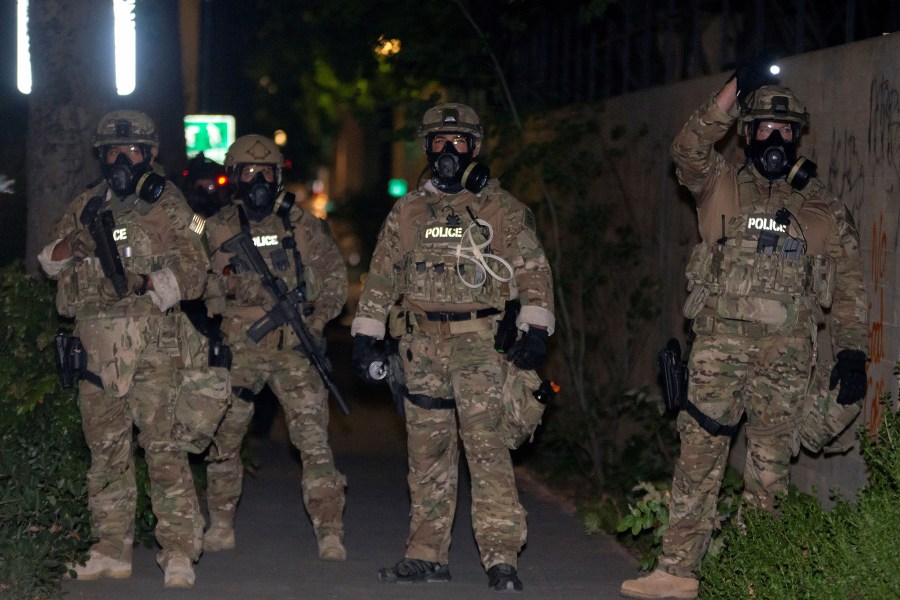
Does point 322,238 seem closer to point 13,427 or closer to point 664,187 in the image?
point 13,427

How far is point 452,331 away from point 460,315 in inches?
3.4

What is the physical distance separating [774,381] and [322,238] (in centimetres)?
263

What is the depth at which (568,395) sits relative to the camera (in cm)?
1073

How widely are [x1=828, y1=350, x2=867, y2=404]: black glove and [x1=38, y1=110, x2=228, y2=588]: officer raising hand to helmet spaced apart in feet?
9.51

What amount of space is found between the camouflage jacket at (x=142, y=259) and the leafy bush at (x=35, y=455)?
2.02ft

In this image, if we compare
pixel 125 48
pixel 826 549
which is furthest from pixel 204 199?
pixel 826 549

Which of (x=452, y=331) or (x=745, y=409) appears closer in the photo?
(x=745, y=409)

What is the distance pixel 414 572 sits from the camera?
22.7 ft

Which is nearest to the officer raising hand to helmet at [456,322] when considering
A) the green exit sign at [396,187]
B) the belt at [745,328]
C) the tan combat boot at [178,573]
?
the belt at [745,328]

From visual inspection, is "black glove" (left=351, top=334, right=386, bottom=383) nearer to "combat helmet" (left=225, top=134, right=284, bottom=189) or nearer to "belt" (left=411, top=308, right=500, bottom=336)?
"belt" (left=411, top=308, right=500, bottom=336)

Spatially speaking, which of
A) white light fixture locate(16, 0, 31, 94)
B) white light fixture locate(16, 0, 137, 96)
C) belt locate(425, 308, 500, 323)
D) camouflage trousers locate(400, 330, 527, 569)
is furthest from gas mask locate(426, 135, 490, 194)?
white light fixture locate(16, 0, 31, 94)

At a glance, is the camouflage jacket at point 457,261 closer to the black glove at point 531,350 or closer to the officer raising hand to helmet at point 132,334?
the black glove at point 531,350

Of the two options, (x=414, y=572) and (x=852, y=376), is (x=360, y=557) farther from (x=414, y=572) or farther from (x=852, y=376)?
(x=852, y=376)

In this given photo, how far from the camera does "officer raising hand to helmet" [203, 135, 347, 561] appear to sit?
7453 millimetres
